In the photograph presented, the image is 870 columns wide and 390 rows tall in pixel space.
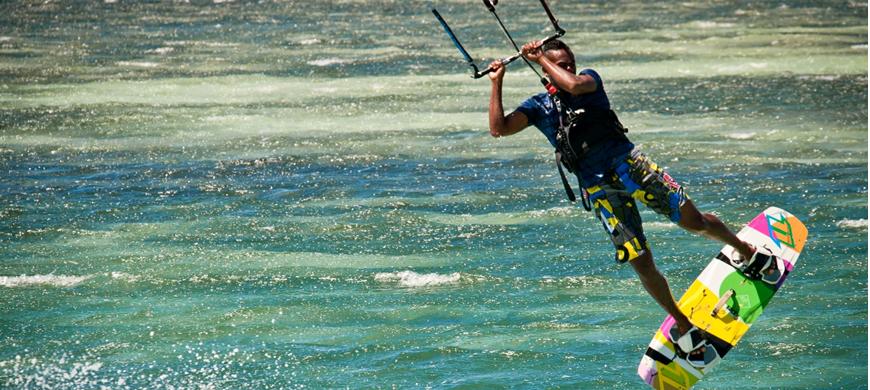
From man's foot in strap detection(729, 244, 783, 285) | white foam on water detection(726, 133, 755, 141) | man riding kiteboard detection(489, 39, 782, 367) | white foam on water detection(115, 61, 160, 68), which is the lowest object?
white foam on water detection(115, 61, 160, 68)

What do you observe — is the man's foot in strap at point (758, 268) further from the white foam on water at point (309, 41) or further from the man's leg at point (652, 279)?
the white foam on water at point (309, 41)

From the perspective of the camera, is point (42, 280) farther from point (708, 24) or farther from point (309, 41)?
point (708, 24)

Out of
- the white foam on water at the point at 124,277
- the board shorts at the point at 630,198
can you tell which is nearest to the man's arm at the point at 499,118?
the board shorts at the point at 630,198

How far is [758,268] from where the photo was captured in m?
6.49

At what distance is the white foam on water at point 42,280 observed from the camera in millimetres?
8227

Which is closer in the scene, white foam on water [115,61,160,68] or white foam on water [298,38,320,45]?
white foam on water [115,61,160,68]

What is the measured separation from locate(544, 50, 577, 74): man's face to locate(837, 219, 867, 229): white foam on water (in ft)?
13.6

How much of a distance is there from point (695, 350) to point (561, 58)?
5.08 ft

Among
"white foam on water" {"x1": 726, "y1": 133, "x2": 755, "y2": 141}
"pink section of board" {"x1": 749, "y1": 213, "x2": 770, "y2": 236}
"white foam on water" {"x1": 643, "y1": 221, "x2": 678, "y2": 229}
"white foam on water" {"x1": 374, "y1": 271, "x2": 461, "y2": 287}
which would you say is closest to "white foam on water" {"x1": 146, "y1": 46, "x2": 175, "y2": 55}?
"white foam on water" {"x1": 726, "y1": 133, "x2": 755, "y2": 141}

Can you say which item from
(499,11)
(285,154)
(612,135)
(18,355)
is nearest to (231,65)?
(285,154)

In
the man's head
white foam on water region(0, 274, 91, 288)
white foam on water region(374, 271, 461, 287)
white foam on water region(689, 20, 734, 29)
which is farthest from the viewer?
white foam on water region(689, 20, 734, 29)

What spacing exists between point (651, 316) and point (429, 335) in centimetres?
129

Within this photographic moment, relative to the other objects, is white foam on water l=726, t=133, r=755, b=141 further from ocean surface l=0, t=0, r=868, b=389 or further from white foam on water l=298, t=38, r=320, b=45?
white foam on water l=298, t=38, r=320, b=45

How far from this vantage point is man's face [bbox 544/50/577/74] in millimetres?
5875
